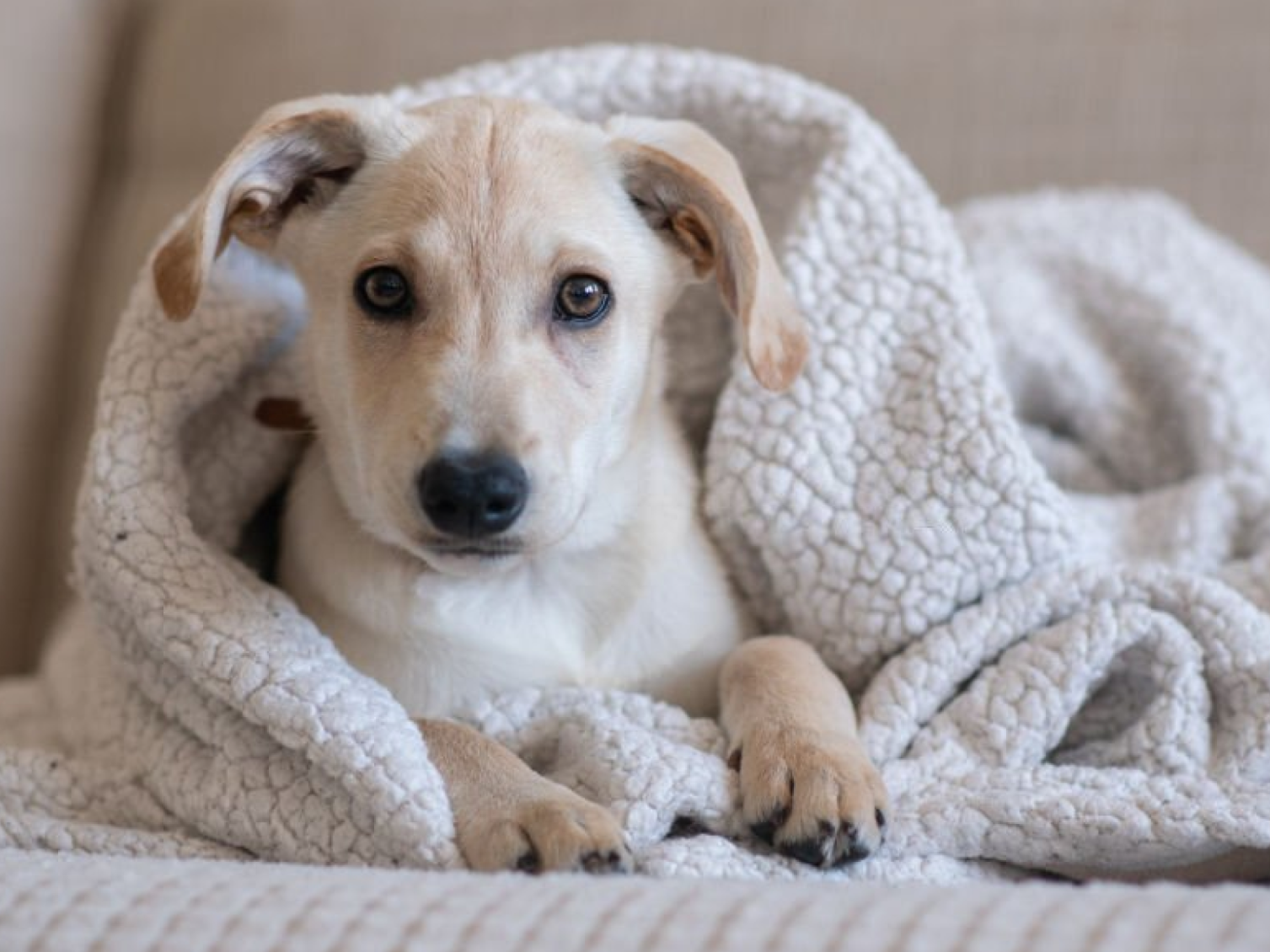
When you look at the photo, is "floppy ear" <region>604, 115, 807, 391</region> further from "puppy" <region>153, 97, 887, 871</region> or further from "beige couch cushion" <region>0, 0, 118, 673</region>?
"beige couch cushion" <region>0, 0, 118, 673</region>

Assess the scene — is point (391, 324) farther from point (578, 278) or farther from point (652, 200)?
point (652, 200)

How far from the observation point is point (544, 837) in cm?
132

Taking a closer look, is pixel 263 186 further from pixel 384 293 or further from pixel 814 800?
pixel 814 800

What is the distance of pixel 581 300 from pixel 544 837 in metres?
0.60

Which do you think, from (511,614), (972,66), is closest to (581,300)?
(511,614)

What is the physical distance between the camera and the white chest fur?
166 cm

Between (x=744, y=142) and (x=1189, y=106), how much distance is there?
0.80 meters

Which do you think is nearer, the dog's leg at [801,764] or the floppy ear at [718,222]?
the dog's leg at [801,764]

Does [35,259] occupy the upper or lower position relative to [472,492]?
lower

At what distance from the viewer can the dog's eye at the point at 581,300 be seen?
158 centimetres

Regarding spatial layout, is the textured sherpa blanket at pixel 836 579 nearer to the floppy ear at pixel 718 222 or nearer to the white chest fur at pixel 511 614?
the white chest fur at pixel 511 614

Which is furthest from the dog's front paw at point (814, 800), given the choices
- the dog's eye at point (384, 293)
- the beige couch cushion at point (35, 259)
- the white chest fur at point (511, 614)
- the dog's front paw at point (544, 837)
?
the beige couch cushion at point (35, 259)

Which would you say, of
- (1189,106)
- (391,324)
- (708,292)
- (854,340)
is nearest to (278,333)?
Result: (391,324)

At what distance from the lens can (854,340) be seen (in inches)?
71.6
